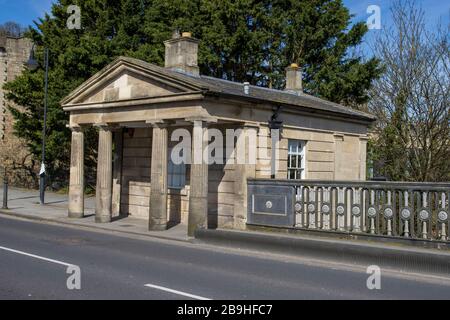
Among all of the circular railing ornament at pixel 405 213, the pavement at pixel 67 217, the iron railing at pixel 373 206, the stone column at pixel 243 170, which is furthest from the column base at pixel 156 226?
the circular railing ornament at pixel 405 213

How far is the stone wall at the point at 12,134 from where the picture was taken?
3716 cm

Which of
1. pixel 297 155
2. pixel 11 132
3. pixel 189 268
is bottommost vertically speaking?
pixel 189 268

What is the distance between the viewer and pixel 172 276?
9.24 meters

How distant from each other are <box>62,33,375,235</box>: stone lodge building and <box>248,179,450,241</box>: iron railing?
190 cm

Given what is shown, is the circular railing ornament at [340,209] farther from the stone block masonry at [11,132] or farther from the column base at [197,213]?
the stone block masonry at [11,132]

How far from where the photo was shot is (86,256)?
37.2ft

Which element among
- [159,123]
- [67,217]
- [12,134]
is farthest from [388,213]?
[12,134]

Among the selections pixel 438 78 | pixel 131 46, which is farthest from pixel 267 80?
pixel 438 78

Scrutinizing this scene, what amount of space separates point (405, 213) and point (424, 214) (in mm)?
477

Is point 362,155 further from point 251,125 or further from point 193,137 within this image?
point 193,137

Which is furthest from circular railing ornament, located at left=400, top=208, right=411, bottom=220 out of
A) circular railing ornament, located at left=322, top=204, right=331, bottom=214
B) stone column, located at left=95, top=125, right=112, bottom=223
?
stone column, located at left=95, top=125, right=112, bottom=223

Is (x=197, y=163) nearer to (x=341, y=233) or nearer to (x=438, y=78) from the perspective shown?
(x=341, y=233)
